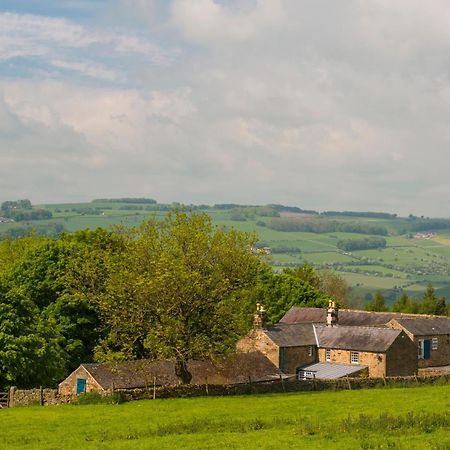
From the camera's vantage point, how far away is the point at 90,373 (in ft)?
190

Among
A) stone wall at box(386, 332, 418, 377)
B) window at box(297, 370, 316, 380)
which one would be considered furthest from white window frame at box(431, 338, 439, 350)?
window at box(297, 370, 316, 380)

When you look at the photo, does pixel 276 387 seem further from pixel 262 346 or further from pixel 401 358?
pixel 401 358

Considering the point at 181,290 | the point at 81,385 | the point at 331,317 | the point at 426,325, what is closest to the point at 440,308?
the point at 426,325

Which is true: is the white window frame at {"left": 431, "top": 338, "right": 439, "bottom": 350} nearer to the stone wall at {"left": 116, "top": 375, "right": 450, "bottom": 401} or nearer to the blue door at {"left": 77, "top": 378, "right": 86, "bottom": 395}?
the stone wall at {"left": 116, "top": 375, "right": 450, "bottom": 401}

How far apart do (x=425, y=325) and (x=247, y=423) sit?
44.3 meters

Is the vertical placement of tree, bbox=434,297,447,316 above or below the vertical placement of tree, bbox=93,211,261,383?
below

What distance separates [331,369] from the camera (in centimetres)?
7150

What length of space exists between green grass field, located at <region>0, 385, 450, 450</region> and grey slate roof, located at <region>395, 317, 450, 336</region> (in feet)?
81.1

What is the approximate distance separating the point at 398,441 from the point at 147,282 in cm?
2497

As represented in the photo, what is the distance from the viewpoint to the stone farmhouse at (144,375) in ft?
188

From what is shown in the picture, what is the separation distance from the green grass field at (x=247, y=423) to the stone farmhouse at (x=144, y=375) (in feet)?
18.5

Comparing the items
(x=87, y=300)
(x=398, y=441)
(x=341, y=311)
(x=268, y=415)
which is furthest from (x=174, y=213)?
(x=341, y=311)

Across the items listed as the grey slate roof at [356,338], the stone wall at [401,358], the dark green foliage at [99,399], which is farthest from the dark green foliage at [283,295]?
the dark green foliage at [99,399]

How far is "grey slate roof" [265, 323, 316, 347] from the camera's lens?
238 ft
